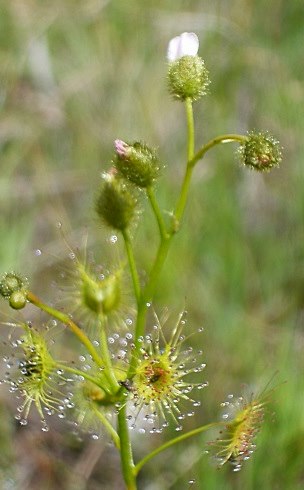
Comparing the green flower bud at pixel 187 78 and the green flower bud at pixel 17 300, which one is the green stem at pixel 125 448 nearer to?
the green flower bud at pixel 17 300

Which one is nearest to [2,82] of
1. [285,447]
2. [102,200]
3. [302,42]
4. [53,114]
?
[53,114]

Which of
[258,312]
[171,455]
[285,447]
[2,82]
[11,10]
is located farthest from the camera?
[11,10]

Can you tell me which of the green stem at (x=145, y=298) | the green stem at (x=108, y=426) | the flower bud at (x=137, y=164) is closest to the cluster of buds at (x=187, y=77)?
the flower bud at (x=137, y=164)

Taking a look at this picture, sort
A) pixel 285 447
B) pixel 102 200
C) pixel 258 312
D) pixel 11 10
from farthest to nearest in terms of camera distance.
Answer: pixel 11 10, pixel 258 312, pixel 285 447, pixel 102 200

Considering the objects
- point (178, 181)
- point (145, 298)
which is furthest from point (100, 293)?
point (178, 181)

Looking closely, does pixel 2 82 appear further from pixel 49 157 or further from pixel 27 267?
pixel 27 267

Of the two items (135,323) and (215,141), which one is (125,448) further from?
(215,141)
